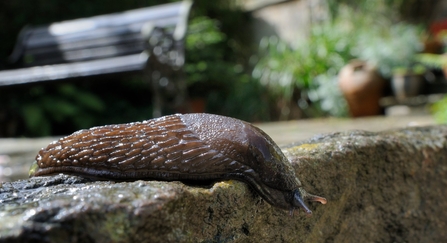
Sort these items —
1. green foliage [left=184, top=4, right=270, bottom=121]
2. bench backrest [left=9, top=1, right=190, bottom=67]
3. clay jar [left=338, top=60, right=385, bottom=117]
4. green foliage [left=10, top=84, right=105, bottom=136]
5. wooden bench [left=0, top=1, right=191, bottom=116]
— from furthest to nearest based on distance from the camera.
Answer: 1. green foliage [left=184, top=4, right=270, bottom=121]
2. clay jar [left=338, top=60, right=385, bottom=117]
3. green foliage [left=10, top=84, right=105, bottom=136]
4. bench backrest [left=9, top=1, right=190, bottom=67]
5. wooden bench [left=0, top=1, right=191, bottom=116]

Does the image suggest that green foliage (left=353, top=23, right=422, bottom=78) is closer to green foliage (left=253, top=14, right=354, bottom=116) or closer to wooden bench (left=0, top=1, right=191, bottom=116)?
green foliage (left=253, top=14, right=354, bottom=116)

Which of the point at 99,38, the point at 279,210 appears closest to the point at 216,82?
the point at 99,38

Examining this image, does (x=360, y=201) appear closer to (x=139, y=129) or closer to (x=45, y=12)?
(x=139, y=129)

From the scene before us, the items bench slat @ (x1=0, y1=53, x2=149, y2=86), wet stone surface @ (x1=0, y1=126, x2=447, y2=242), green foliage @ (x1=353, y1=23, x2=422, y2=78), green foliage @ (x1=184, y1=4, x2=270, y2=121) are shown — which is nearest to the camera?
wet stone surface @ (x1=0, y1=126, x2=447, y2=242)

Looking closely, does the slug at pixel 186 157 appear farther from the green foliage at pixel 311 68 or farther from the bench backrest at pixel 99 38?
the green foliage at pixel 311 68

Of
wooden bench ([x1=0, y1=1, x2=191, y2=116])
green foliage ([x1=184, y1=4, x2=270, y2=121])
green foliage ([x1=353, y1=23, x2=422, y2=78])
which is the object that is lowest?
green foliage ([x1=184, y1=4, x2=270, y2=121])

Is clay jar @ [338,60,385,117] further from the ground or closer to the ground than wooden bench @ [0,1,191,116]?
closer to the ground

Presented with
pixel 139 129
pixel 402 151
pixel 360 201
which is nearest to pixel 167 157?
pixel 139 129

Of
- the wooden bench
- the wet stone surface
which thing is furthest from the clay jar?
the wet stone surface
